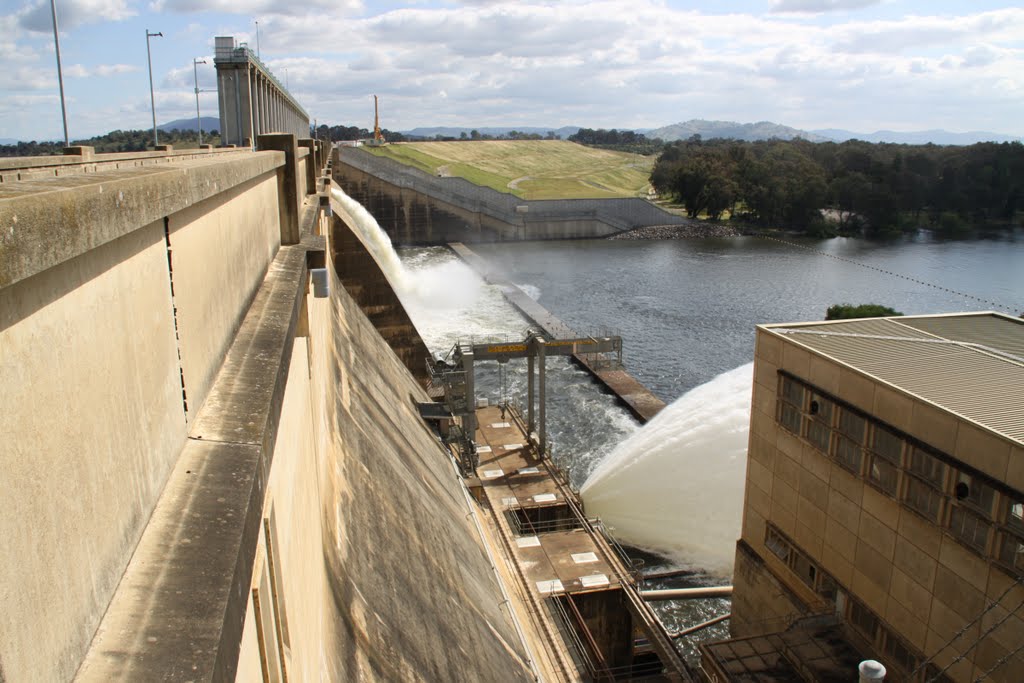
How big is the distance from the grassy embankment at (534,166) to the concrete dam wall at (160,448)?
253ft

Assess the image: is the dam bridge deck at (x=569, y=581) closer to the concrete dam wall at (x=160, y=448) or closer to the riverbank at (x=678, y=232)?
the concrete dam wall at (x=160, y=448)

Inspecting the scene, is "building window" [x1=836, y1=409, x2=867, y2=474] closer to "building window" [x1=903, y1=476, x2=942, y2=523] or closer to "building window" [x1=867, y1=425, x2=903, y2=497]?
"building window" [x1=867, y1=425, x2=903, y2=497]

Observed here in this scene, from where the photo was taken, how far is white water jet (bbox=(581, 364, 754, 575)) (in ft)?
69.4

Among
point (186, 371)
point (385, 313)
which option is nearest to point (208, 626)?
point (186, 371)

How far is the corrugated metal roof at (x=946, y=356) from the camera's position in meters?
10.9

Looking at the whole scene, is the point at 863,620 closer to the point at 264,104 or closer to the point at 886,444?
the point at 886,444

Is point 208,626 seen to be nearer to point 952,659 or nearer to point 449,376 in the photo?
point 952,659

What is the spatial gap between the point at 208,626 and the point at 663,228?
77.4 meters

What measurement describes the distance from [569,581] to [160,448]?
14.7m

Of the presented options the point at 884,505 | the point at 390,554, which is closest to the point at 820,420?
the point at 884,505

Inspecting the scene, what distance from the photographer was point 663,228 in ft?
253

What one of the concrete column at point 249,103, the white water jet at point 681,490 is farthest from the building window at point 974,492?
the concrete column at point 249,103

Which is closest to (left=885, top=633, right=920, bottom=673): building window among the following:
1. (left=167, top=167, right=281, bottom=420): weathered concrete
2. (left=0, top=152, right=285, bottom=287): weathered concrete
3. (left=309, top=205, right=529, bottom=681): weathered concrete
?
(left=309, top=205, right=529, bottom=681): weathered concrete

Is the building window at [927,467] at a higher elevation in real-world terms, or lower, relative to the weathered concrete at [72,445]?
lower
